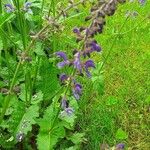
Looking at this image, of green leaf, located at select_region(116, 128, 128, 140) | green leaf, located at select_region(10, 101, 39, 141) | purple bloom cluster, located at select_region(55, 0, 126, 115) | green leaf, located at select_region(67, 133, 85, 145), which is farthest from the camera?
green leaf, located at select_region(116, 128, 128, 140)

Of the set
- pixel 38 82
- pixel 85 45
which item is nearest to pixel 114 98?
pixel 38 82

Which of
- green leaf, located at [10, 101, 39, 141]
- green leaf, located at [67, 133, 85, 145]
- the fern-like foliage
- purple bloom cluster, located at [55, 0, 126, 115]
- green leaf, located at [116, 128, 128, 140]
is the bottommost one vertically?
green leaf, located at [116, 128, 128, 140]

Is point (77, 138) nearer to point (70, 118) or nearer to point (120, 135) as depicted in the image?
point (70, 118)

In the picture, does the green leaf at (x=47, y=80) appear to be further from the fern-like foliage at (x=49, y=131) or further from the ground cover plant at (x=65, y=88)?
the fern-like foliage at (x=49, y=131)

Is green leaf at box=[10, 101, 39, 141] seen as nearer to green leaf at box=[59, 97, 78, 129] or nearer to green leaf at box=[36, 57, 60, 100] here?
green leaf at box=[59, 97, 78, 129]

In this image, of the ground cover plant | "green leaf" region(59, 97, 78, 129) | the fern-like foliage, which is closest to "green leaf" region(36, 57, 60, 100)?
the ground cover plant

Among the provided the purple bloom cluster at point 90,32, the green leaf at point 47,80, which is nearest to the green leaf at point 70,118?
the green leaf at point 47,80

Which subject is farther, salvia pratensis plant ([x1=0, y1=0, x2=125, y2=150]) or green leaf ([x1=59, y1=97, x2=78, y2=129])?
green leaf ([x1=59, y1=97, x2=78, y2=129])

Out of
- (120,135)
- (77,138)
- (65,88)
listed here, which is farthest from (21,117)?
(120,135)
